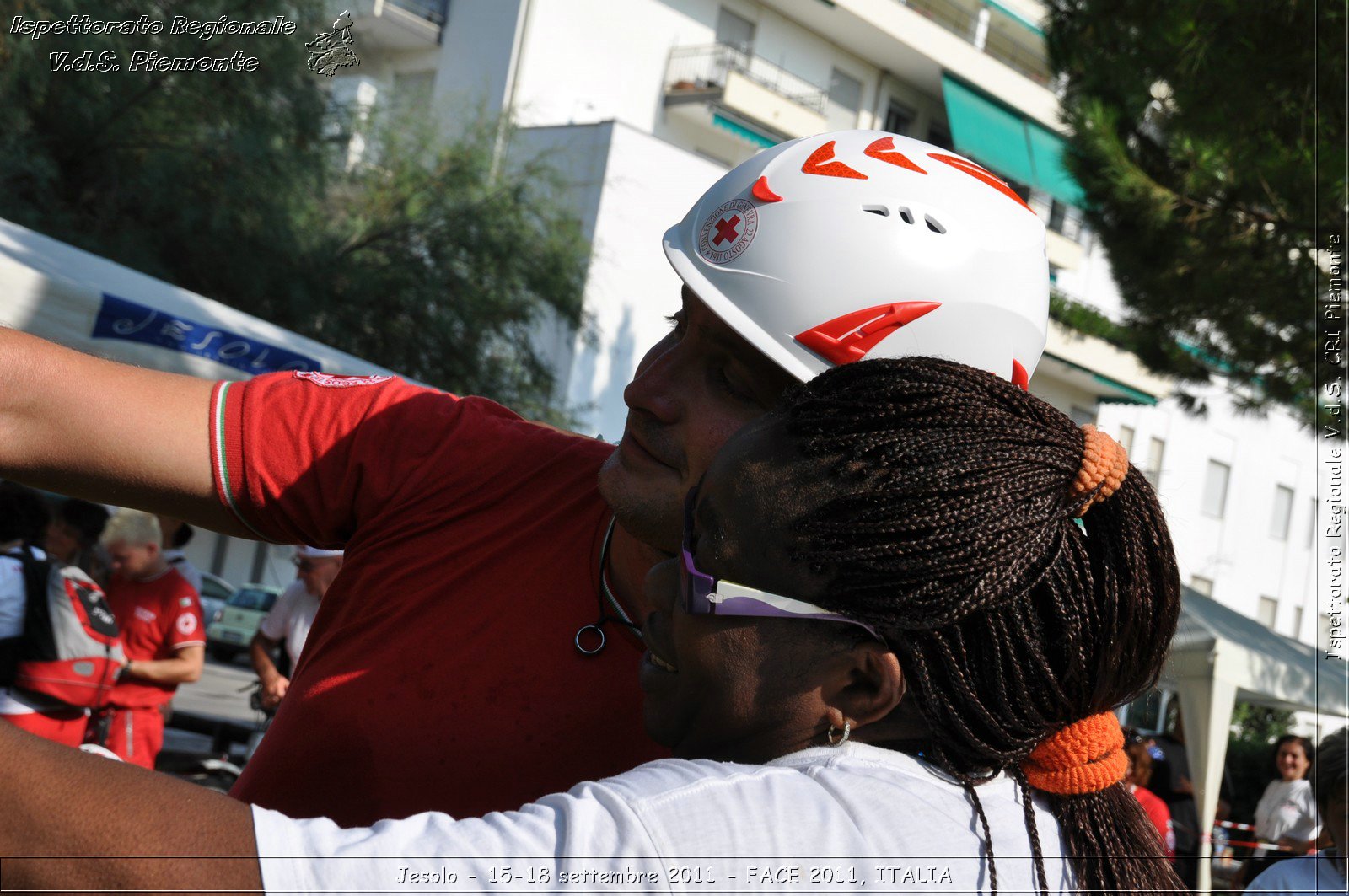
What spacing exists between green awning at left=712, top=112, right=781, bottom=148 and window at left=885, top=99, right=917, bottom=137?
3.68 m

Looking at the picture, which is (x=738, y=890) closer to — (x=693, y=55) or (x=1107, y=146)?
(x=1107, y=146)

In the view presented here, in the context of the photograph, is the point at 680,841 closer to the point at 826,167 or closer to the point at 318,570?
the point at 826,167

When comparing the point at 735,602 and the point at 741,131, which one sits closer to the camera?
the point at 735,602

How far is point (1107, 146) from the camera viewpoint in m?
7.31

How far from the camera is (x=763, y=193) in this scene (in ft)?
6.17

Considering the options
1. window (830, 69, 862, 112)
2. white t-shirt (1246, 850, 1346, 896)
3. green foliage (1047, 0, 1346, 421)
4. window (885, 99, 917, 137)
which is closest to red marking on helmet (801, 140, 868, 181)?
white t-shirt (1246, 850, 1346, 896)

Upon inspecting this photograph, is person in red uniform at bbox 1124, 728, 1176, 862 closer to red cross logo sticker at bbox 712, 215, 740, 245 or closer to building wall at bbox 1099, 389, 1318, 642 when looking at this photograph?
red cross logo sticker at bbox 712, 215, 740, 245

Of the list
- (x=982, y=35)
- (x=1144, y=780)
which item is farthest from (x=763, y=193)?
(x=982, y=35)

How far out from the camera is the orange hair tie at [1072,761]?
4.15 ft

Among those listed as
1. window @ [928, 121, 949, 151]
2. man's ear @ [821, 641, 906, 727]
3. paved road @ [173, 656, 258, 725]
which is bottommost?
paved road @ [173, 656, 258, 725]

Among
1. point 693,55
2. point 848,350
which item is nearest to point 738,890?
point 848,350

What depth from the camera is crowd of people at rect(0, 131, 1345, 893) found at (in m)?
1.02

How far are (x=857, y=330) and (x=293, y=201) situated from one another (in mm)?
11162

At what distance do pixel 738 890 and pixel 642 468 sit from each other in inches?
31.6
